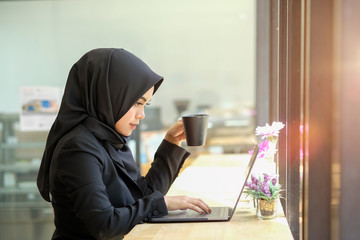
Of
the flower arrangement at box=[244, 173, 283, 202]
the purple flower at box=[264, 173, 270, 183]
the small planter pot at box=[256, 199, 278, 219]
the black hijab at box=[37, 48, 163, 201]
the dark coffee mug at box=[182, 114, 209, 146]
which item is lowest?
the small planter pot at box=[256, 199, 278, 219]

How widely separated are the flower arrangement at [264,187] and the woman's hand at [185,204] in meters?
0.14

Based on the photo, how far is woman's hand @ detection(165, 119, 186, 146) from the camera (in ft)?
6.63

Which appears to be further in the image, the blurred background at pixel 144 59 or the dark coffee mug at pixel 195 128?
the blurred background at pixel 144 59

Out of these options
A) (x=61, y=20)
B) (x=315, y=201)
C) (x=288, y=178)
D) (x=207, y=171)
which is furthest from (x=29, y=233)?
(x=315, y=201)

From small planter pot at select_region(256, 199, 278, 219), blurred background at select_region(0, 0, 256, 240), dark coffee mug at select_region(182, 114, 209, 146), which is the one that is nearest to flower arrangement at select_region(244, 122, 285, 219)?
small planter pot at select_region(256, 199, 278, 219)

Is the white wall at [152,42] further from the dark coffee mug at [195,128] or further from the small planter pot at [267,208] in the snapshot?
the small planter pot at [267,208]

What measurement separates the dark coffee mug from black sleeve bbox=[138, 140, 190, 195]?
0.31 m

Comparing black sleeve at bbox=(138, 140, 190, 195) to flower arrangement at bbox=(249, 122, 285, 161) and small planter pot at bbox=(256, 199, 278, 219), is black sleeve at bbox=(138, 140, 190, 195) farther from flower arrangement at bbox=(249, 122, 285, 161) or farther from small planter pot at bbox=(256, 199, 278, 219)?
small planter pot at bbox=(256, 199, 278, 219)

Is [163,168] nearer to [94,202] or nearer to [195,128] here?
[195,128]

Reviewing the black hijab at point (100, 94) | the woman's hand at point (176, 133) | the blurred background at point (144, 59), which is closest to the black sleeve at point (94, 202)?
the black hijab at point (100, 94)

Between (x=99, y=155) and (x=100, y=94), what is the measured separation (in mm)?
Result: 196

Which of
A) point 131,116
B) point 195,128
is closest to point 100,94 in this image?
point 131,116

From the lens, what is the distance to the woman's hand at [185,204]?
1.65 metres

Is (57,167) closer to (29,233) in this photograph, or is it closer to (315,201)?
(315,201)
